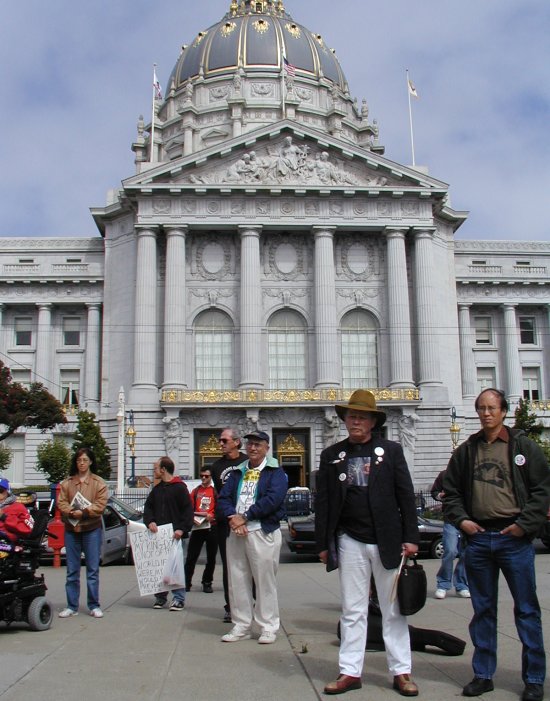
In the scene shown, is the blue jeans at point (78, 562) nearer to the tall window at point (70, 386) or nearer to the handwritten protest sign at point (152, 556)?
the handwritten protest sign at point (152, 556)

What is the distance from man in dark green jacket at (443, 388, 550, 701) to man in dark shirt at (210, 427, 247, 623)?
391cm

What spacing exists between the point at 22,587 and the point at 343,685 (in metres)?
4.75

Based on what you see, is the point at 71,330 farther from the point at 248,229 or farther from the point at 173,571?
the point at 173,571

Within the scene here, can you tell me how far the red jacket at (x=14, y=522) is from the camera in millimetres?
9688

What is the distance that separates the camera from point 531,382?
5491 centimetres

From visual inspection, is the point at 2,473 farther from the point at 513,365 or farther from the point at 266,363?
the point at 513,365

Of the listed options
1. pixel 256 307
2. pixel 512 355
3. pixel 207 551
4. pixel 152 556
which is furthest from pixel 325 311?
pixel 152 556

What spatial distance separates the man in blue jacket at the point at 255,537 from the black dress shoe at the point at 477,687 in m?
2.75

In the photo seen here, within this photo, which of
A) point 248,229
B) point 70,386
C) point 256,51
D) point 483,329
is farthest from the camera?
point 256,51

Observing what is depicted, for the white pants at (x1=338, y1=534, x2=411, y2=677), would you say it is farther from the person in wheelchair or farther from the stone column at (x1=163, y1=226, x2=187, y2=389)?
the stone column at (x1=163, y1=226, x2=187, y2=389)

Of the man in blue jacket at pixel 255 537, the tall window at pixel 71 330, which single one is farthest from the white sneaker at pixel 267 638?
A: the tall window at pixel 71 330

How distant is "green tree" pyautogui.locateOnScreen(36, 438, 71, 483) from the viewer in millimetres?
43688

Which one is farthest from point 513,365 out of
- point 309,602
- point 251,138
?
point 309,602

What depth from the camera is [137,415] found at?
4356 cm
